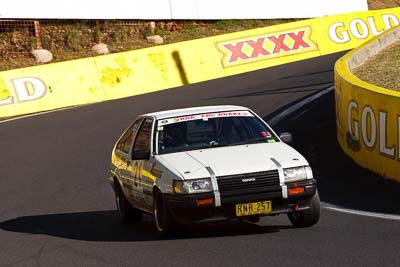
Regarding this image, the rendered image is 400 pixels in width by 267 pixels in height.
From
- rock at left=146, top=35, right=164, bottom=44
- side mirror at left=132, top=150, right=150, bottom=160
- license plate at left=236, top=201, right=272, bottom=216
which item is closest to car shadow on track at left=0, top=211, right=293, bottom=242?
license plate at left=236, top=201, right=272, bottom=216

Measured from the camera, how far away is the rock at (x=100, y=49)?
120ft

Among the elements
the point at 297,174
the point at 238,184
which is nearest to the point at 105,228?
the point at 238,184

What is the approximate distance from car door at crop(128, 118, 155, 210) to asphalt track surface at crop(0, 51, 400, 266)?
41cm

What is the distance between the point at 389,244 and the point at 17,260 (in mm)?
3765

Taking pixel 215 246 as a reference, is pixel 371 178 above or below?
below

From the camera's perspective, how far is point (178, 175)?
1029 centimetres

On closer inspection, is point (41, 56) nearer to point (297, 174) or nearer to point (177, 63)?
point (177, 63)

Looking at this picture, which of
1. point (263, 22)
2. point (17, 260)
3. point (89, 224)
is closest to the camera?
point (17, 260)

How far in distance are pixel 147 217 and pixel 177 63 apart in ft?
54.4

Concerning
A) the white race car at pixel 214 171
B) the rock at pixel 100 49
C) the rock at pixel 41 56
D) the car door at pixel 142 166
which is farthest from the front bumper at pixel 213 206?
the rock at pixel 100 49

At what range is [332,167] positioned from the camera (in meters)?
15.9

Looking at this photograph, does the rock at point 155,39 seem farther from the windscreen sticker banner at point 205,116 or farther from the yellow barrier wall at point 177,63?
the windscreen sticker banner at point 205,116

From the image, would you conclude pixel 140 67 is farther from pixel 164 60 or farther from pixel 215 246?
pixel 215 246

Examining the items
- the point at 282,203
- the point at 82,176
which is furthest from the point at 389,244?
the point at 82,176
